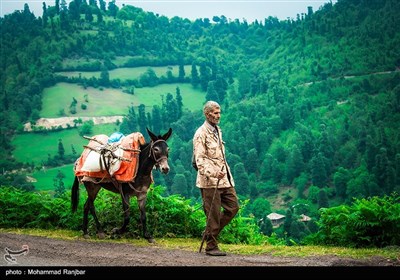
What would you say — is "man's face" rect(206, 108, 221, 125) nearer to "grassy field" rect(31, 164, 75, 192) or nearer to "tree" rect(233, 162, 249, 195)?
"grassy field" rect(31, 164, 75, 192)

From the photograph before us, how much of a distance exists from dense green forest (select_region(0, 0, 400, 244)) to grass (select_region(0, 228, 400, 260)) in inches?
2478

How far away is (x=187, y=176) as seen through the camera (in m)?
107

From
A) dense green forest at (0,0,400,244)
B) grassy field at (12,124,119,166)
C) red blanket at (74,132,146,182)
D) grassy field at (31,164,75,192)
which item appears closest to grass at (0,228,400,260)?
red blanket at (74,132,146,182)

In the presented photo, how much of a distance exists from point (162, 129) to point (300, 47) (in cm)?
6189

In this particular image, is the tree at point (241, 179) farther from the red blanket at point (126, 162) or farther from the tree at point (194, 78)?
the red blanket at point (126, 162)

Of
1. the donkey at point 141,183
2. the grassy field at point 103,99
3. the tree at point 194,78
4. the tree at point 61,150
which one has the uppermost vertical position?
the donkey at point 141,183

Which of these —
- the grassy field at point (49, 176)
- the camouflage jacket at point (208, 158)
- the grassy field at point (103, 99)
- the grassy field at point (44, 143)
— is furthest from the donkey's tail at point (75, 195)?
the grassy field at point (103, 99)

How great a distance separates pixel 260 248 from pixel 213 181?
150 cm

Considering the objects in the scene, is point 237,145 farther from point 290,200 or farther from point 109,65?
point 109,65

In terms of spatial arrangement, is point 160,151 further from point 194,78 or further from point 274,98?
point 194,78

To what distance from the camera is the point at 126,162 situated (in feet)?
33.1

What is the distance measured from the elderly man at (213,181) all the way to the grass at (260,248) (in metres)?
0.62

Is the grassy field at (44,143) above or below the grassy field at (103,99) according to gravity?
below

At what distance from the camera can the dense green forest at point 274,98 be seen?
10419cm
